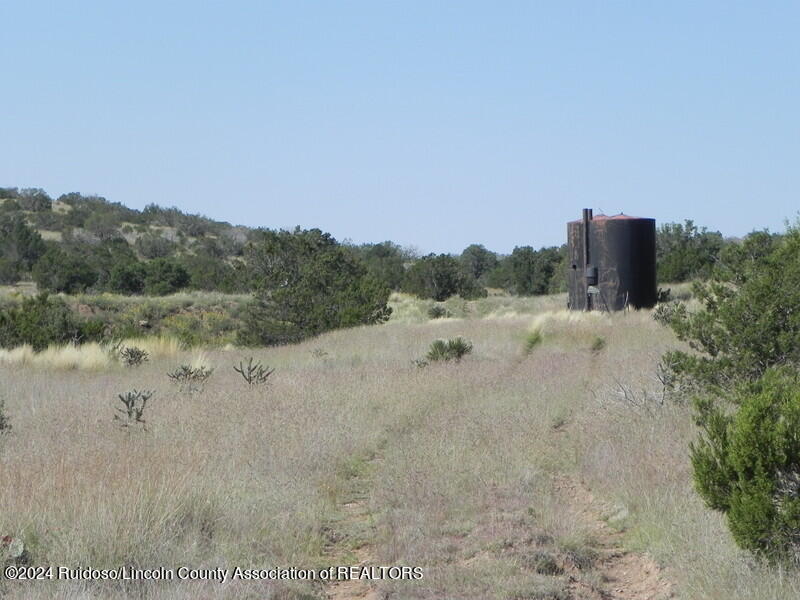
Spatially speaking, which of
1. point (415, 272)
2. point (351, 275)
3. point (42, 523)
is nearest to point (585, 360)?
point (42, 523)

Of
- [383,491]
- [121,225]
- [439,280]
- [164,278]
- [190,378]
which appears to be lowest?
[383,491]

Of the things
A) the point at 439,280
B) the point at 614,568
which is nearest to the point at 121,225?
the point at 439,280

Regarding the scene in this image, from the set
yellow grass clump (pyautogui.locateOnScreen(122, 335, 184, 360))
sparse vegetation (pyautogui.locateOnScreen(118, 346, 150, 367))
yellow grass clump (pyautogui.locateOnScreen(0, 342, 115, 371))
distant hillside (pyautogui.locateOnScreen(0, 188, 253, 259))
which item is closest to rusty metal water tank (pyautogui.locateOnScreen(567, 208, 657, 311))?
yellow grass clump (pyautogui.locateOnScreen(122, 335, 184, 360))

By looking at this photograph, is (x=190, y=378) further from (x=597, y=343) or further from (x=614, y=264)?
(x=614, y=264)

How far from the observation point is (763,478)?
5062 millimetres

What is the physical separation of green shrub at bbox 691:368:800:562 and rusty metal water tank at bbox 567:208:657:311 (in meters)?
24.0

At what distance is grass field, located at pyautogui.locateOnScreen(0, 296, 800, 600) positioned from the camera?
5.32 m

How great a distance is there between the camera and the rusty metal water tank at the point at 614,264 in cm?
2914

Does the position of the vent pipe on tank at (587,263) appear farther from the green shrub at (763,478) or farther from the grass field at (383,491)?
the green shrub at (763,478)

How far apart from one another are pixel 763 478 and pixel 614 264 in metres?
24.7

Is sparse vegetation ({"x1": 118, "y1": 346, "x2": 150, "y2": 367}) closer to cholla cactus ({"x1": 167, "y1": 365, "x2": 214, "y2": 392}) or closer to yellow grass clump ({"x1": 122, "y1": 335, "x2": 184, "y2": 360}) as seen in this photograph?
yellow grass clump ({"x1": 122, "y1": 335, "x2": 184, "y2": 360})

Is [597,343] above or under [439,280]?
under

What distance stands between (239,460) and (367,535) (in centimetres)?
197

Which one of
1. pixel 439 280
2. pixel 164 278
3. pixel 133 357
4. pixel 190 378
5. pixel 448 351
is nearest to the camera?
pixel 190 378
